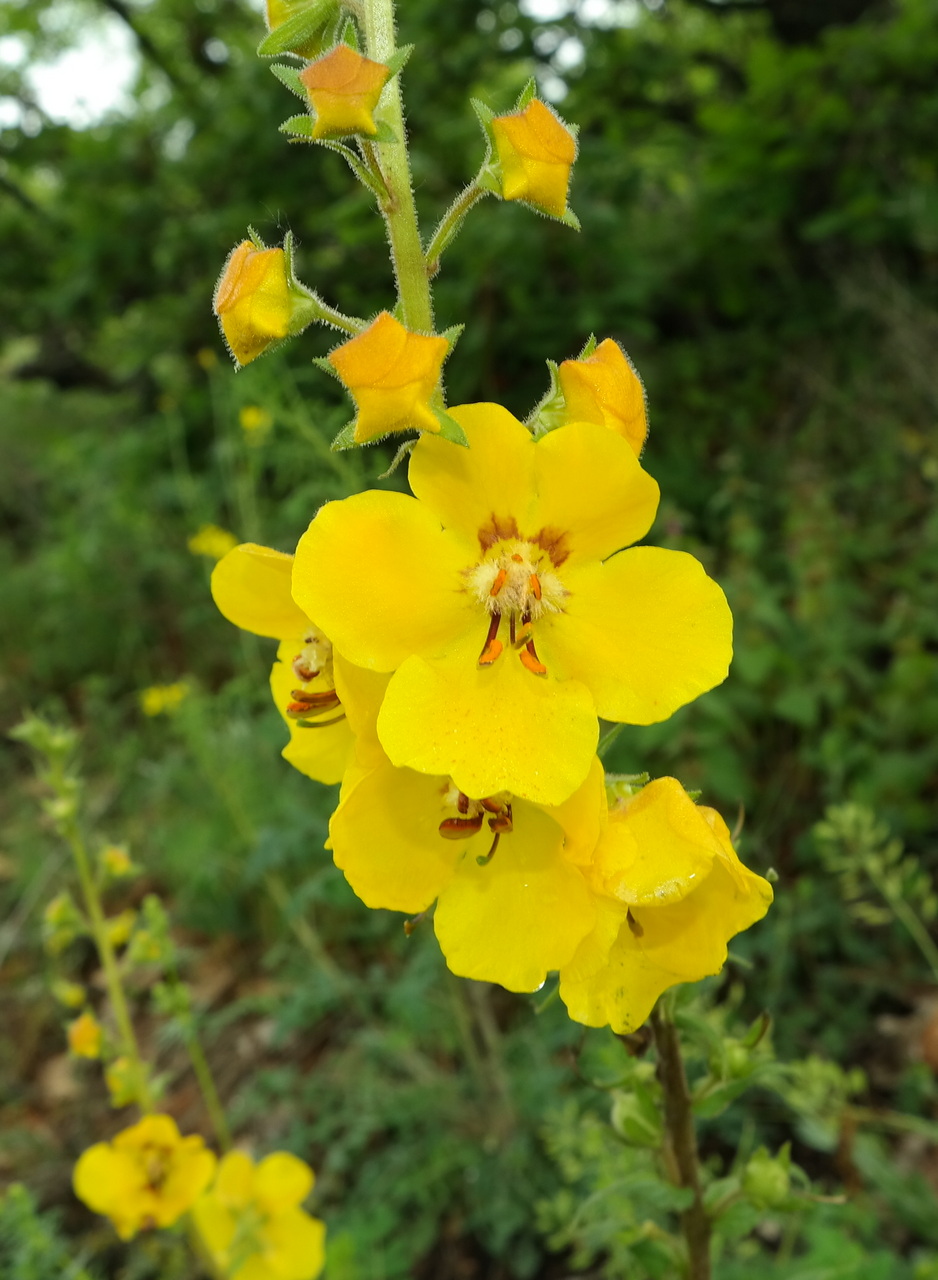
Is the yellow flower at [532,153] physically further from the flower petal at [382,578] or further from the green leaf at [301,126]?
the flower petal at [382,578]

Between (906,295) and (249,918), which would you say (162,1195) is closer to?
(249,918)

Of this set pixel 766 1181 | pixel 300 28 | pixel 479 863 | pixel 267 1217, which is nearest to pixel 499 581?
pixel 479 863

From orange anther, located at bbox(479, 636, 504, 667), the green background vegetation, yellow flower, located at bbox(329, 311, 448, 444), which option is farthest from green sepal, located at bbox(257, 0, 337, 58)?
the green background vegetation

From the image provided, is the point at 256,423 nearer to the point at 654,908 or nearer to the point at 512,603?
the point at 512,603

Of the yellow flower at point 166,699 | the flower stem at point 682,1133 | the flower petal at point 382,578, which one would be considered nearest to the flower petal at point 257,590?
the flower petal at point 382,578

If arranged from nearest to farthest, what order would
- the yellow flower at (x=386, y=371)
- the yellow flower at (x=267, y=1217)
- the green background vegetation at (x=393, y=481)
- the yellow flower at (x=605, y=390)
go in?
1. the yellow flower at (x=386, y=371)
2. the yellow flower at (x=605, y=390)
3. the yellow flower at (x=267, y=1217)
4. the green background vegetation at (x=393, y=481)
